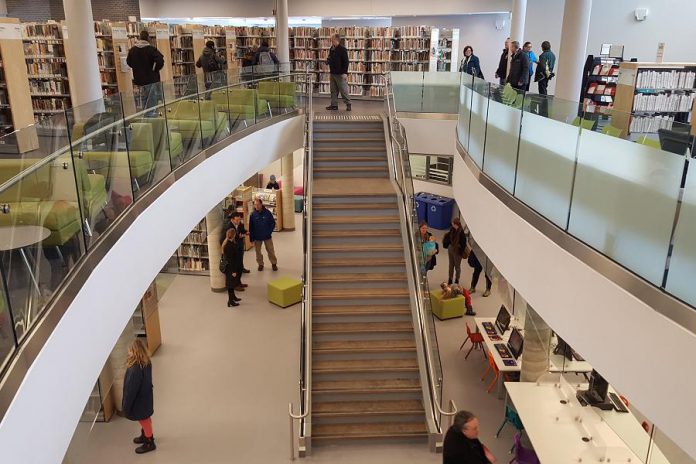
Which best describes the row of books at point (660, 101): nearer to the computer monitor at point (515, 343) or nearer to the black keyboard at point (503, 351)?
the computer monitor at point (515, 343)

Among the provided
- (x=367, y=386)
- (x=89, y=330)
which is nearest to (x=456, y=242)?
(x=367, y=386)

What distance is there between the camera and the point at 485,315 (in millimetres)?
10375

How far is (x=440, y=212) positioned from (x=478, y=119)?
26.7 feet

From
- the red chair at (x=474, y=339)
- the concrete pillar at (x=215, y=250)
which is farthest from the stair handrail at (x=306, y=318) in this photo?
the red chair at (x=474, y=339)

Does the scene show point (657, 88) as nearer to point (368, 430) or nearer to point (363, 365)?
point (363, 365)

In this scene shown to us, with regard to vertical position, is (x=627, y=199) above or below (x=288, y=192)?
above

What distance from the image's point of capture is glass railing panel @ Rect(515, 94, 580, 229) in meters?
4.48

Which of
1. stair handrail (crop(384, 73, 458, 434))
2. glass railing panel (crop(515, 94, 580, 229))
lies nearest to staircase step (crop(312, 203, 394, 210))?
stair handrail (crop(384, 73, 458, 434))

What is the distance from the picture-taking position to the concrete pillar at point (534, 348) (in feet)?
23.6

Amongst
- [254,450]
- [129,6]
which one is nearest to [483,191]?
[254,450]

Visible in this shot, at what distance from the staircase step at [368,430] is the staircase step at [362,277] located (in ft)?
7.04

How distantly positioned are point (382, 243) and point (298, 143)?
413cm

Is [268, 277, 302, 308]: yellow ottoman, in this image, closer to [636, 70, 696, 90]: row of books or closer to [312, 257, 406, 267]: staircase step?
[312, 257, 406, 267]: staircase step

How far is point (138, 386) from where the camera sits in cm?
636
